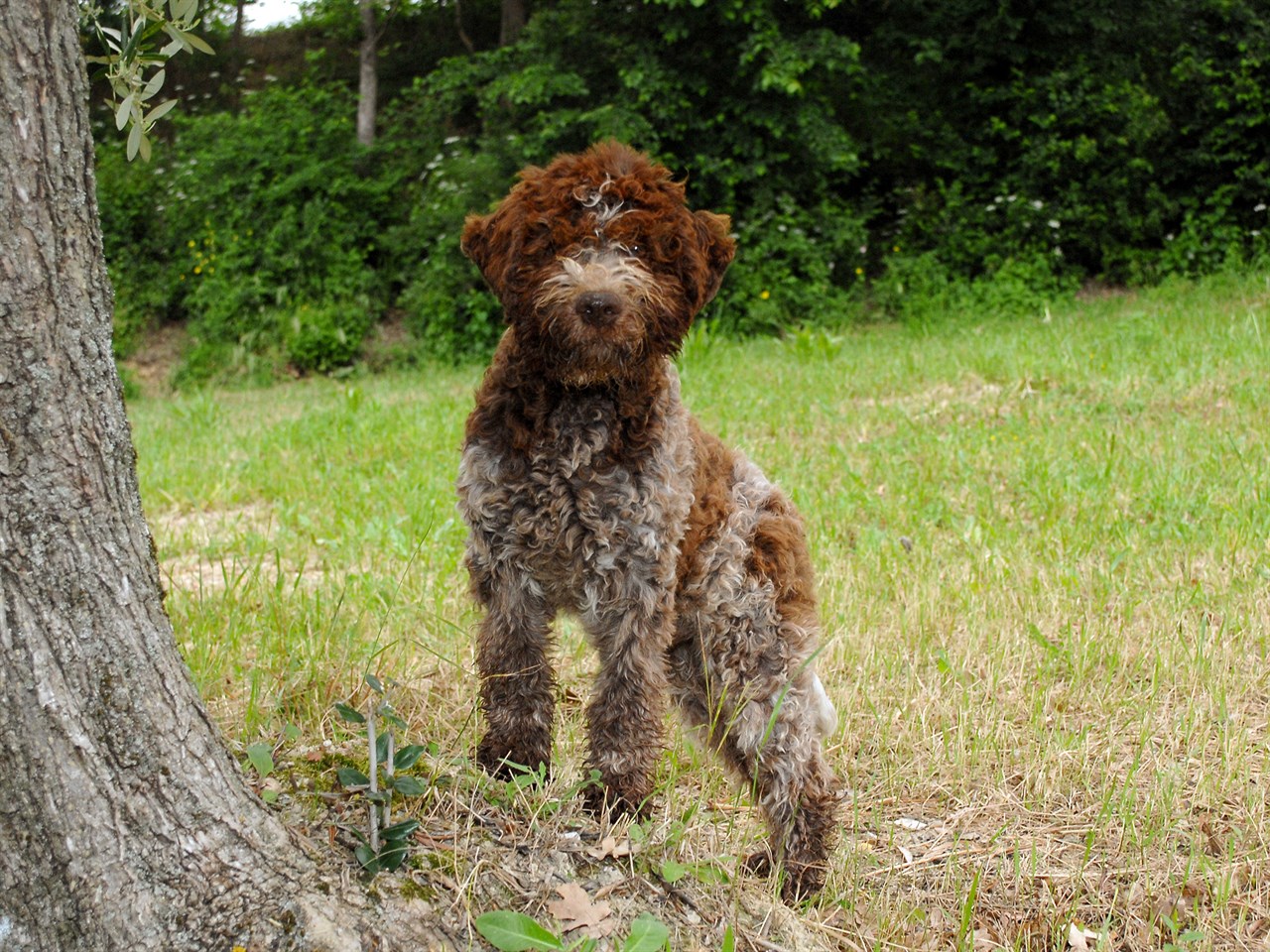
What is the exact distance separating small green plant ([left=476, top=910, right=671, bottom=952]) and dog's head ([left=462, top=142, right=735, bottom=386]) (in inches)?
52.5

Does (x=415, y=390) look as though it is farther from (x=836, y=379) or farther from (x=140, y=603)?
(x=140, y=603)

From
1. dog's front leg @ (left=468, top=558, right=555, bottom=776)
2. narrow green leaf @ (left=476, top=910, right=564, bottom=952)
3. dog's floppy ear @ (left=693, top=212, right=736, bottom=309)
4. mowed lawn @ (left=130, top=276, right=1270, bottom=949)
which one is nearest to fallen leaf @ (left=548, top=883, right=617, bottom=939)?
mowed lawn @ (left=130, top=276, right=1270, bottom=949)

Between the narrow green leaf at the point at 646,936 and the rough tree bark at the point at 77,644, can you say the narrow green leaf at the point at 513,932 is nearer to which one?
the narrow green leaf at the point at 646,936

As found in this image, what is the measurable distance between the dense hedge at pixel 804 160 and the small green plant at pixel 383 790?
1183 centimetres

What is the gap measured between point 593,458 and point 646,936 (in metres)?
1.22

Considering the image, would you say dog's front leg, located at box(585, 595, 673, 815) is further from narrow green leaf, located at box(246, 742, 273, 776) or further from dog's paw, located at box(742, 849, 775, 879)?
narrow green leaf, located at box(246, 742, 273, 776)

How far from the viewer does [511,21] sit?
16516 millimetres

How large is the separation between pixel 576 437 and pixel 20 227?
1438mm

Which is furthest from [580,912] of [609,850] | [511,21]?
[511,21]

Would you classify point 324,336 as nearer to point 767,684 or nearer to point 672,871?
point 767,684

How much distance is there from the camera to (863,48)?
53.4 feet

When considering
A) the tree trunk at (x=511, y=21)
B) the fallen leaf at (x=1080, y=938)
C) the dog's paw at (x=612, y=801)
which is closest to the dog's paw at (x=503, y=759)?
the dog's paw at (x=612, y=801)

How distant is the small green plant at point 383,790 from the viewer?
2.62 meters

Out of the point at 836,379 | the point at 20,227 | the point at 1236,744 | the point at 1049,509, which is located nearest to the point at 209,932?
the point at 20,227
